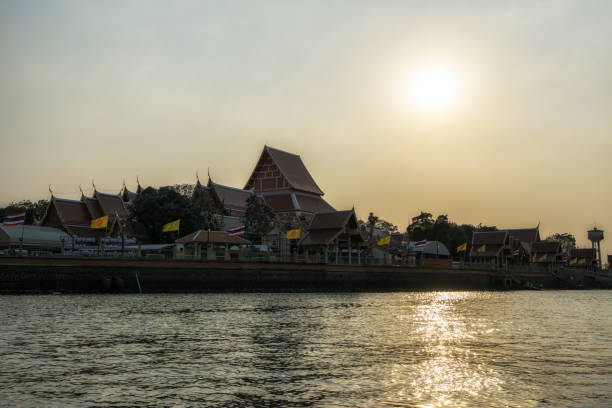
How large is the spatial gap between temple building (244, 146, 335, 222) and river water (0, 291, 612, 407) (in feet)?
188

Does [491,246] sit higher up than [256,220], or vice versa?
[256,220]

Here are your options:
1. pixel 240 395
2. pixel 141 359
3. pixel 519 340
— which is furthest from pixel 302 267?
pixel 240 395

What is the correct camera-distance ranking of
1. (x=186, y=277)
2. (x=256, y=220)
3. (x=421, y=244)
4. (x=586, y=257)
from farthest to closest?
(x=586, y=257), (x=421, y=244), (x=256, y=220), (x=186, y=277)

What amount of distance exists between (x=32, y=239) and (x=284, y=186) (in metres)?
37.2

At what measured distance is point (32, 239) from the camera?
52.8 meters

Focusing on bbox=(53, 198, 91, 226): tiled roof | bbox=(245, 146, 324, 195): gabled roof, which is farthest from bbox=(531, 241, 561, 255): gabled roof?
bbox=(53, 198, 91, 226): tiled roof

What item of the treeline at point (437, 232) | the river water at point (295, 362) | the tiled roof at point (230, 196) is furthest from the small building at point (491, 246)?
the river water at point (295, 362)

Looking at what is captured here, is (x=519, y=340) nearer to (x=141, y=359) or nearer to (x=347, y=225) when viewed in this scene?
(x=141, y=359)

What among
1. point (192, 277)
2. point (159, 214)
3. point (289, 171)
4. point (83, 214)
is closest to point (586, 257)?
point (289, 171)

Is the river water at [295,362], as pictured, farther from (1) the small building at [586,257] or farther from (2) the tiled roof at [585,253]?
(2) the tiled roof at [585,253]

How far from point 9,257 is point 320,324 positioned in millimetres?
23234

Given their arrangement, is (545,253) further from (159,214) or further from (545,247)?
(159,214)

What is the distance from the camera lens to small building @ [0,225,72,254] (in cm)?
5012

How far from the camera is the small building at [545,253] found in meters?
104
